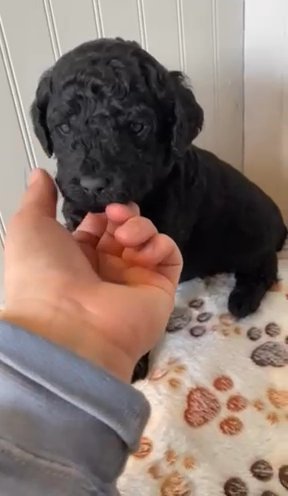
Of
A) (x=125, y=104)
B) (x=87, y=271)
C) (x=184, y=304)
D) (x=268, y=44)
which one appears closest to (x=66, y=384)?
(x=87, y=271)

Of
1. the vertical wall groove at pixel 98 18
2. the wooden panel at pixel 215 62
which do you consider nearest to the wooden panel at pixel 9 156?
the vertical wall groove at pixel 98 18

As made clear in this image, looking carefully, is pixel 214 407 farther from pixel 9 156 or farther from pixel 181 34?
pixel 181 34

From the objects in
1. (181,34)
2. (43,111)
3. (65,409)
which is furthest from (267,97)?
(65,409)

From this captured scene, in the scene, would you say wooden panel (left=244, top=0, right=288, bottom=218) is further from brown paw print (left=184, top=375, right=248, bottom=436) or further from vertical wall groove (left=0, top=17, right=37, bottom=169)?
brown paw print (left=184, top=375, right=248, bottom=436)

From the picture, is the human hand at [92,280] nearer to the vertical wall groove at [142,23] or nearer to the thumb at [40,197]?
the thumb at [40,197]

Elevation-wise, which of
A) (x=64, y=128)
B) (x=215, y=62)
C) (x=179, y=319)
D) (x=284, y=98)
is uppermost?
(x=64, y=128)

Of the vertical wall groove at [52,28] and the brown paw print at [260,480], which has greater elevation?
the vertical wall groove at [52,28]

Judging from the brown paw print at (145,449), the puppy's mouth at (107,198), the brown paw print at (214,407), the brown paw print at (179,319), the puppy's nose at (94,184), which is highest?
the puppy's nose at (94,184)
